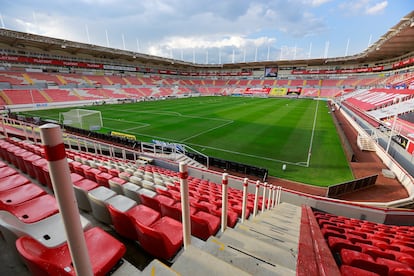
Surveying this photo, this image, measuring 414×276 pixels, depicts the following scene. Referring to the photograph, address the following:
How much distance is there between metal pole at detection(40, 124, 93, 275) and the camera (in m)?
0.92

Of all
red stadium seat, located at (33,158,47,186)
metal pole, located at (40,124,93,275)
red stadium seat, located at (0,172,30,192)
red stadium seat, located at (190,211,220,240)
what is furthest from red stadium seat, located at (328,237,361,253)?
red stadium seat, located at (33,158,47,186)

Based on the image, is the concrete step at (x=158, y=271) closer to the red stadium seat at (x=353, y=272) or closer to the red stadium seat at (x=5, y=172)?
the red stadium seat at (x=353, y=272)

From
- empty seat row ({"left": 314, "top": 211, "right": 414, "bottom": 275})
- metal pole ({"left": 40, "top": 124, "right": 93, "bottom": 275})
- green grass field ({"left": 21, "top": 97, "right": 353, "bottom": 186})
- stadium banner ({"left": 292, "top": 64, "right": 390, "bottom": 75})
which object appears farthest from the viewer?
stadium banner ({"left": 292, "top": 64, "right": 390, "bottom": 75})

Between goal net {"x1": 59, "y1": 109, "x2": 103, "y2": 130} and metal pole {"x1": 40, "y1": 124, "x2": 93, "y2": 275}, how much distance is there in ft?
71.4

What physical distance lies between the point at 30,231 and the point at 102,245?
0.85 meters

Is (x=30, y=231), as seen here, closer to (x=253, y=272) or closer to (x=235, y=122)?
(x=253, y=272)

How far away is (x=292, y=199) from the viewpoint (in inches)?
317

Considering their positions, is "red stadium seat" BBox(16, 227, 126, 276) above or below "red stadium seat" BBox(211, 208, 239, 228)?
above

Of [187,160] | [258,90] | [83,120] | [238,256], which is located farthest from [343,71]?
[238,256]

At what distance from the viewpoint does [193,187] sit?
6.56m

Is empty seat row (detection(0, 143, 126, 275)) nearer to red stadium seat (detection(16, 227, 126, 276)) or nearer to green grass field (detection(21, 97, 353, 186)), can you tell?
red stadium seat (detection(16, 227, 126, 276))

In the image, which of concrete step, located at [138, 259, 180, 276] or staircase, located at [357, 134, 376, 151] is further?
staircase, located at [357, 134, 376, 151]

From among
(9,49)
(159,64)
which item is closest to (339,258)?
(9,49)

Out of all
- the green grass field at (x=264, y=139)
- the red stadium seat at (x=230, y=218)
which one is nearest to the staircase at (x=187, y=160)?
the green grass field at (x=264, y=139)
